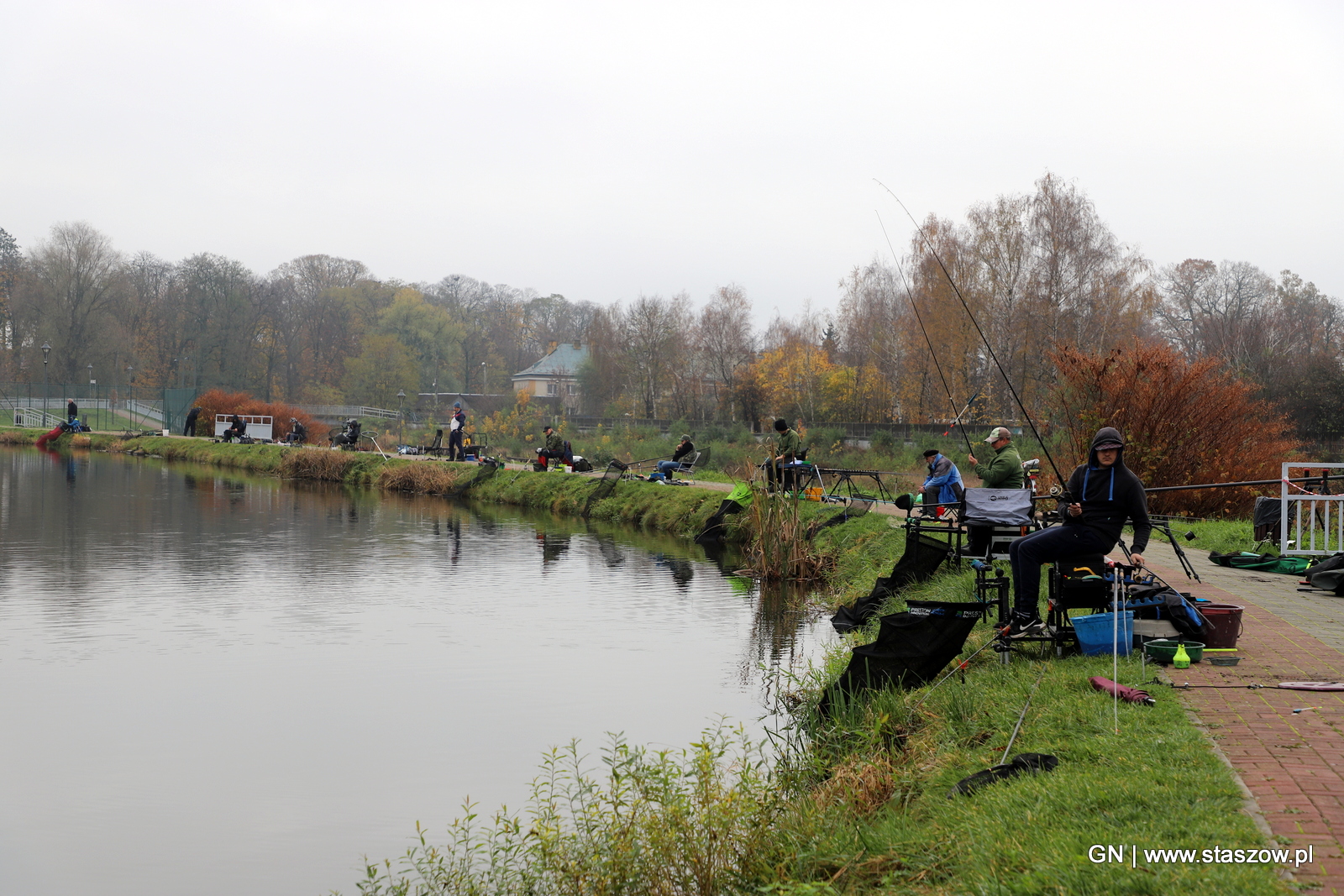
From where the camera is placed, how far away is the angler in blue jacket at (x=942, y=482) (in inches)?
499

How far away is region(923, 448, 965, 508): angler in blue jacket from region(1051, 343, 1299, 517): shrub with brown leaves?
4603 millimetres

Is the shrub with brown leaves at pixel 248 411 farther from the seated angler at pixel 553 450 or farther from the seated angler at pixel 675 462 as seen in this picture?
the seated angler at pixel 675 462

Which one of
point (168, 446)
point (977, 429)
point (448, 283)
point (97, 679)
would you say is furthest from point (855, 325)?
point (448, 283)

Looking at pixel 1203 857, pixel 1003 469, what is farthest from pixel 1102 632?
pixel 1003 469

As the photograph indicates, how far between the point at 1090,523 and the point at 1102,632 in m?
0.67

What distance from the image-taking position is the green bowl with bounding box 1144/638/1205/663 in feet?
22.2

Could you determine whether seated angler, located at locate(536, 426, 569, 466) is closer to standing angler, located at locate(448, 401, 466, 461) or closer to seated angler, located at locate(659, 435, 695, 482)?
seated angler, located at locate(659, 435, 695, 482)

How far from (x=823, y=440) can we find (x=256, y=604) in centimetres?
2537

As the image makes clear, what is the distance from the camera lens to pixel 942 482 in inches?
505

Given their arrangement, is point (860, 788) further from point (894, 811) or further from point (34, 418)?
point (34, 418)

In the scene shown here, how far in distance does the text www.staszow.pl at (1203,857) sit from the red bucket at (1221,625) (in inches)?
133

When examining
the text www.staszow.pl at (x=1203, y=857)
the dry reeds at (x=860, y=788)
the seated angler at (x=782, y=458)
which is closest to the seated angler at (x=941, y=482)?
the seated angler at (x=782, y=458)

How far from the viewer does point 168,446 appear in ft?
140

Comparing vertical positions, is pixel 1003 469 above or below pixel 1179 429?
below
